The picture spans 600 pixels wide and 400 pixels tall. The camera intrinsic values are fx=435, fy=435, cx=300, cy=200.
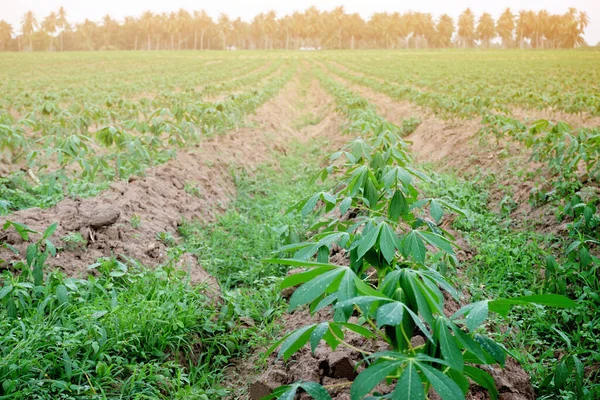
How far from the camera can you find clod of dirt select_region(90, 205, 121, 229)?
3373 mm

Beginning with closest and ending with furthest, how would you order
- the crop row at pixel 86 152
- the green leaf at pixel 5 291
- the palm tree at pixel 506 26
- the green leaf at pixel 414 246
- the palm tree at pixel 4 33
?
1. the green leaf at pixel 414 246
2. the green leaf at pixel 5 291
3. the crop row at pixel 86 152
4. the palm tree at pixel 4 33
5. the palm tree at pixel 506 26

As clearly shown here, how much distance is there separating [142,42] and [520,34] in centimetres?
6660

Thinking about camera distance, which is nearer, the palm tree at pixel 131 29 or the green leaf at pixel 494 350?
the green leaf at pixel 494 350

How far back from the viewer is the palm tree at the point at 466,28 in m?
80.2

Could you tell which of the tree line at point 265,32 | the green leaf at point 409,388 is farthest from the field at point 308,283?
the tree line at point 265,32

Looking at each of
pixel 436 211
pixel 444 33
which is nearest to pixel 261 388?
pixel 436 211

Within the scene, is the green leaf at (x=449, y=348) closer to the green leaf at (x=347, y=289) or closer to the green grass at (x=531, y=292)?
the green leaf at (x=347, y=289)

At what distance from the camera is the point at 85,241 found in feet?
10.5

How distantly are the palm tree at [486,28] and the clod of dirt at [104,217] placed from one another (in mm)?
84555

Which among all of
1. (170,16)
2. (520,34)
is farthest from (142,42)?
(520,34)

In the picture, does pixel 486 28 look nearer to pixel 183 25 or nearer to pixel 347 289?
pixel 183 25

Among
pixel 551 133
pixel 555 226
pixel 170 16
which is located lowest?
pixel 555 226

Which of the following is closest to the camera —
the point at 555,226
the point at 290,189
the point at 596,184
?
the point at 555,226

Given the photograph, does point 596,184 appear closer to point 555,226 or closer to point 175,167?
point 555,226
